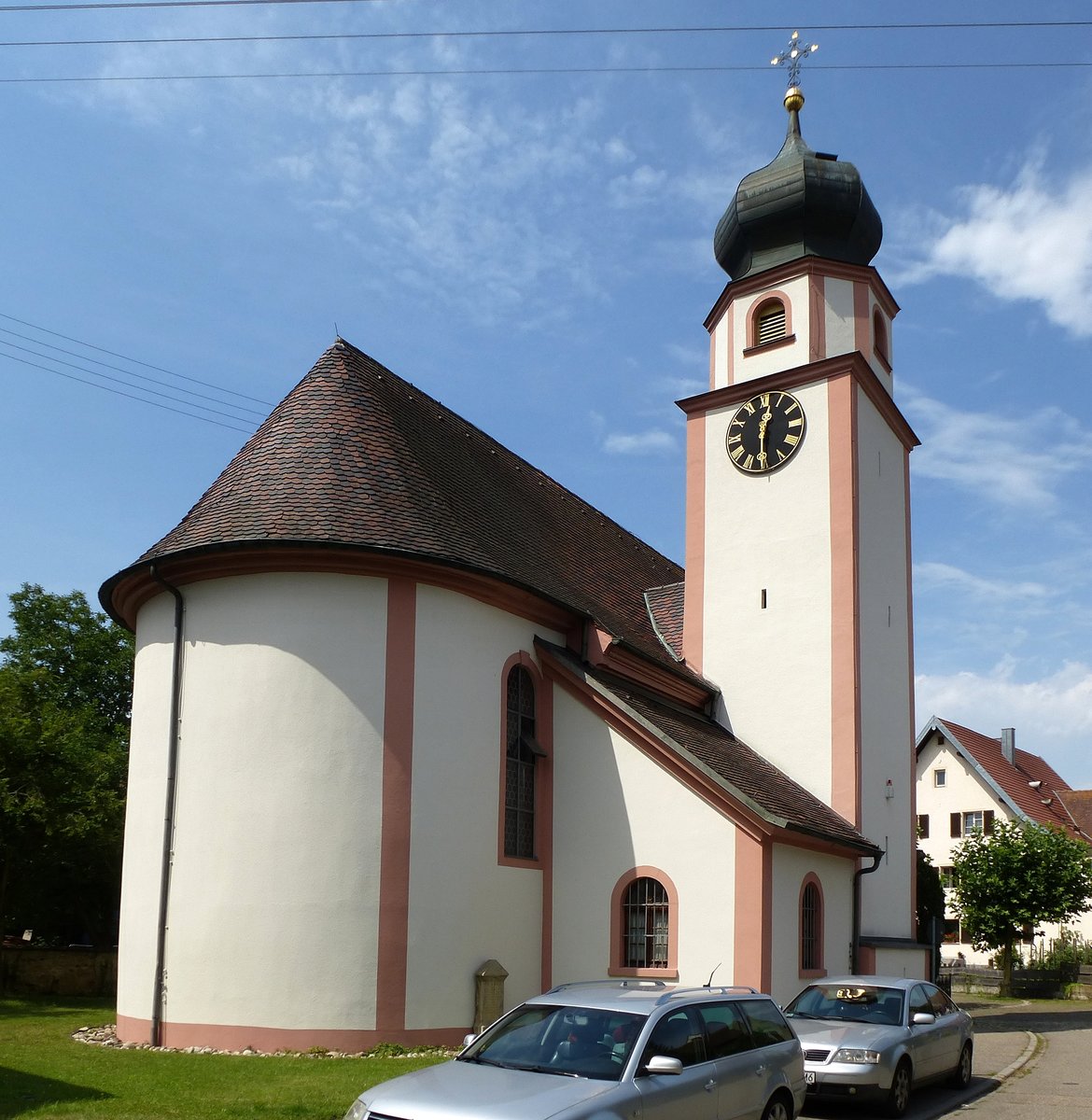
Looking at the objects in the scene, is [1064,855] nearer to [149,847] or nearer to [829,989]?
[829,989]

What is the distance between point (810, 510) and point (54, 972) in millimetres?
16710

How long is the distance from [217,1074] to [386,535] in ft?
22.3

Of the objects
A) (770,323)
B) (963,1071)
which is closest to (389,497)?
(963,1071)

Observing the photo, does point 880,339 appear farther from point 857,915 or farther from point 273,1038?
point 273,1038

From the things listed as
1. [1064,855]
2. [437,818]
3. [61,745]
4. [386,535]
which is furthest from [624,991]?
[1064,855]

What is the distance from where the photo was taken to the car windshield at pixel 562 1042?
8.34 m

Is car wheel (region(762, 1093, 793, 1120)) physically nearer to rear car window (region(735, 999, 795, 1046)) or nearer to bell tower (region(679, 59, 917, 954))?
rear car window (region(735, 999, 795, 1046))

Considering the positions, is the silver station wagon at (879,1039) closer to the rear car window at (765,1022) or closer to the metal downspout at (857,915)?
the rear car window at (765,1022)

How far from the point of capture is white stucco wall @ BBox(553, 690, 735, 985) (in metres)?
17.2

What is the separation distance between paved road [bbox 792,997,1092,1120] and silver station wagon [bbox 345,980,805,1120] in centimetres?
329

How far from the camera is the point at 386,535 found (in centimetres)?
1648

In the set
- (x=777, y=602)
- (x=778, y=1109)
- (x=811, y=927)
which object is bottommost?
(x=778, y=1109)

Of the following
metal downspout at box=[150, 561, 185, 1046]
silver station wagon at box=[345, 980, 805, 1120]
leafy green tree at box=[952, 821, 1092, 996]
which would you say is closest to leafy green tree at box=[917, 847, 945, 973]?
leafy green tree at box=[952, 821, 1092, 996]

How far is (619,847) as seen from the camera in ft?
59.1
